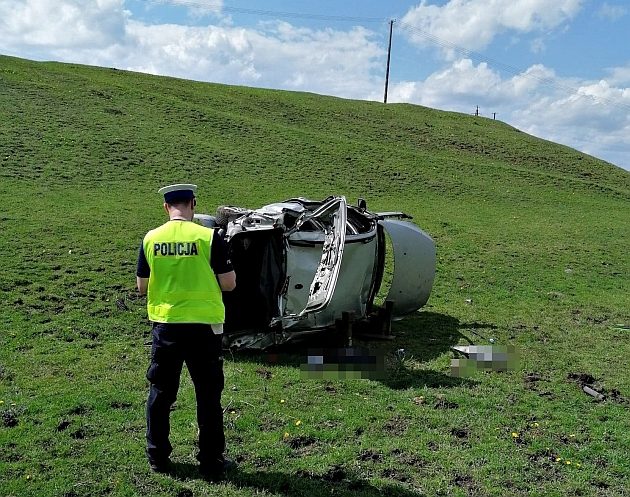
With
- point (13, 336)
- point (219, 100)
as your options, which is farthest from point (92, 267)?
point (219, 100)

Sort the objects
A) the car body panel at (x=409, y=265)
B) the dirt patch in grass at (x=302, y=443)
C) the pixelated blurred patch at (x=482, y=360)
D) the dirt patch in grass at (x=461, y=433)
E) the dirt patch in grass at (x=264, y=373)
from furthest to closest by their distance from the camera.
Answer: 1. the car body panel at (x=409, y=265)
2. the pixelated blurred patch at (x=482, y=360)
3. the dirt patch in grass at (x=264, y=373)
4. the dirt patch in grass at (x=461, y=433)
5. the dirt patch in grass at (x=302, y=443)

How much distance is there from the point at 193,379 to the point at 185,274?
81 cm

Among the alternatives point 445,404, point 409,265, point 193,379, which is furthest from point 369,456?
point 409,265

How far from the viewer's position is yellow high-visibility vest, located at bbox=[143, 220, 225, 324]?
4605 mm

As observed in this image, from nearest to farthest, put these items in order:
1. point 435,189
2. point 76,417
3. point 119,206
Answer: point 76,417
point 119,206
point 435,189

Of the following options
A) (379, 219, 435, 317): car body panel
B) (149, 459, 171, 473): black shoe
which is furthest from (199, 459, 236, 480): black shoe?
(379, 219, 435, 317): car body panel

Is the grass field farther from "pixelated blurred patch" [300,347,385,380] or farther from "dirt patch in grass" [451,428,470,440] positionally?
"pixelated blurred patch" [300,347,385,380]

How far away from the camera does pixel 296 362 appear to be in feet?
24.8

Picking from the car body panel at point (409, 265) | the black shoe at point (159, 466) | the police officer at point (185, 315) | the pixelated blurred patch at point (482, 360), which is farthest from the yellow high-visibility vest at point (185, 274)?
the car body panel at point (409, 265)

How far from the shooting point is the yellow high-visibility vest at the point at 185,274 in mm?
4605

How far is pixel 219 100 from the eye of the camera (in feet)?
131

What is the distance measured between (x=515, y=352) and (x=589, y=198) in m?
23.4

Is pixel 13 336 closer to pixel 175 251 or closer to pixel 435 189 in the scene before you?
pixel 175 251

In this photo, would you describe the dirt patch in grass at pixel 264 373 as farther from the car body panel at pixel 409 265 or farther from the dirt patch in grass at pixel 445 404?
the car body panel at pixel 409 265
